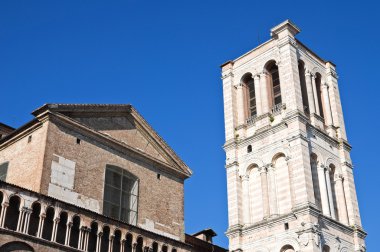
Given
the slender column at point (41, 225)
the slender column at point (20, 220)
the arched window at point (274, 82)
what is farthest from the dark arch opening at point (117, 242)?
the arched window at point (274, 82)

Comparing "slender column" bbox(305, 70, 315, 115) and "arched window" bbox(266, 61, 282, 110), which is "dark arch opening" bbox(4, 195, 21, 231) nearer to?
"arched window" bbox(266, 61, 282, 110)

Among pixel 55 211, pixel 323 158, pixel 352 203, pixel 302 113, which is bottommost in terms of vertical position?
pixel 55 211

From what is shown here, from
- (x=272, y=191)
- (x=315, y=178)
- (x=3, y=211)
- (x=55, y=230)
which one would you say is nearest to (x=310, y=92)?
(x=315, y=178)

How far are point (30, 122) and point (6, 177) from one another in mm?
2616

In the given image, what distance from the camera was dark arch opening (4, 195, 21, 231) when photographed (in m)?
20.3

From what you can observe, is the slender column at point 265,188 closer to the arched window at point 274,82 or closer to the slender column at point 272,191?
the slender column at point 272,191

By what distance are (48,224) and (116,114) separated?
315 inches

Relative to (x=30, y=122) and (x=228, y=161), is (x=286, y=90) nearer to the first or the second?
(x=228, y=161)

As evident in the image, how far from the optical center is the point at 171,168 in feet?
95.9

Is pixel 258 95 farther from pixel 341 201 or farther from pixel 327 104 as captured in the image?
pixel 341 201

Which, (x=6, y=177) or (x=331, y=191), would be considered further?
(x=331, y=191)

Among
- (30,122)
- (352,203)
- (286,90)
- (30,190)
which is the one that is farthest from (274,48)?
(30,190)

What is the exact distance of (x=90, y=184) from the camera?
24.8m

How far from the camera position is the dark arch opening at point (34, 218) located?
20911mm
